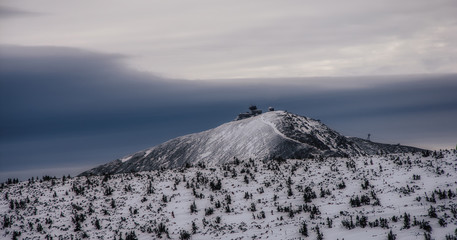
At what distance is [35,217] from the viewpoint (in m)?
28.3

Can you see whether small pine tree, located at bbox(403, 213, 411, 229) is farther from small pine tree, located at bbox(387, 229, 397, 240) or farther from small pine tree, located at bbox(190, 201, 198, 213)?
small pine tree, located at bbox(190, 201, 198, 213)

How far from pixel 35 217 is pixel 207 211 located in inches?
488

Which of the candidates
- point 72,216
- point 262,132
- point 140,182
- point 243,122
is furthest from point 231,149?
point 72,216

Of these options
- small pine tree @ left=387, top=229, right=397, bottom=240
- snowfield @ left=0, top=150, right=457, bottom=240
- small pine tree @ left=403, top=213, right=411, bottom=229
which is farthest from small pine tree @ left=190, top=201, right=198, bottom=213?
small pine tree @ left=403, top=213, right=411, bottom=229

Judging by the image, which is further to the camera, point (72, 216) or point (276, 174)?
point (276, 174)

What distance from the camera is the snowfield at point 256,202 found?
22000 mm

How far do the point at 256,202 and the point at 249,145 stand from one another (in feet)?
249

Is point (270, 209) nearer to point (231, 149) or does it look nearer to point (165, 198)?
point (165, 198)

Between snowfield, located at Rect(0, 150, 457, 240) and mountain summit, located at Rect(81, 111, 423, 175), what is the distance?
6052cm

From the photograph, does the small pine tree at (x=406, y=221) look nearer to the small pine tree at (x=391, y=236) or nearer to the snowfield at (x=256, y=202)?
the snowfield at (x=256, y=202)

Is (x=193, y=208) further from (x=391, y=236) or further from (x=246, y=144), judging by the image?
(x=246, y=144)

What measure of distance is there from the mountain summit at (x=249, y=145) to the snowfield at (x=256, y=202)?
199ft

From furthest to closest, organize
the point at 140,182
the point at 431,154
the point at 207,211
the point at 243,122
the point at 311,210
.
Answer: the point at 243,122, the point at 140,182, the point at 431,154, the point at 207,211, the point at 311,210

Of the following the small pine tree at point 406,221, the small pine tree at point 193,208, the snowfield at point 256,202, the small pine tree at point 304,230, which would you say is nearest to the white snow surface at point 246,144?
the snowfield at point 256,202
